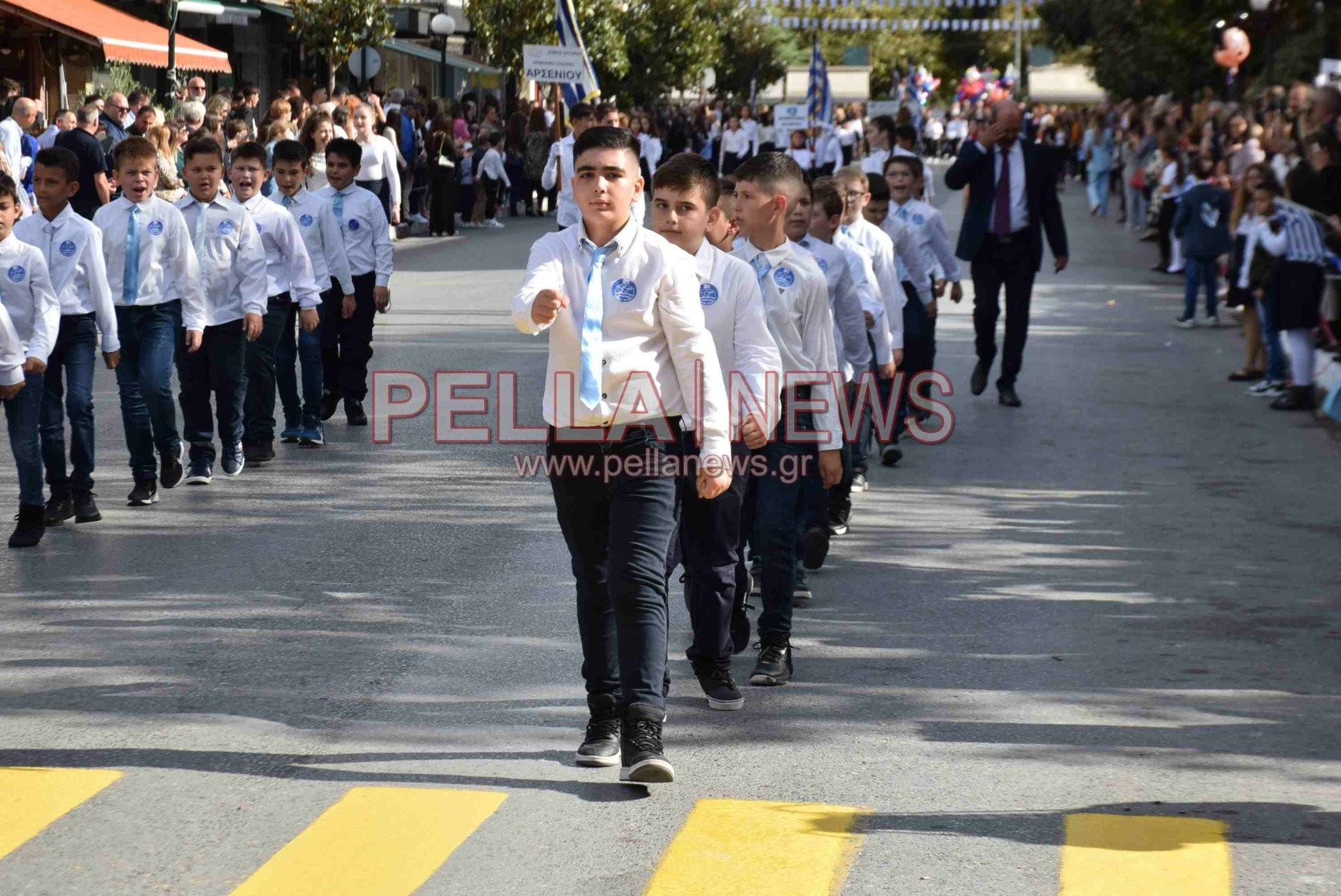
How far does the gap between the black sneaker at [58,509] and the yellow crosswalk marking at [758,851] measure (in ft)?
16.7

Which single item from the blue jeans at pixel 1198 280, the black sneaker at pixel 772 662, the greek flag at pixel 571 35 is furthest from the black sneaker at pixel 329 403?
the greek flag at pixel 571 35

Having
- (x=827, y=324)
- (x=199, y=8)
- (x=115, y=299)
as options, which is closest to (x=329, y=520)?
(x=115, y=299)

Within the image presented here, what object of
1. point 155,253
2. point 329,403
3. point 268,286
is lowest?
point 329,403

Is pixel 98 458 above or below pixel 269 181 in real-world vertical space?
below

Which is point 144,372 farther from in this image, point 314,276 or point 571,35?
point 571,35

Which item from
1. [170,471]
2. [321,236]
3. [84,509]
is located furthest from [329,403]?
[84,509]

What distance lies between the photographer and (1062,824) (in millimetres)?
5438

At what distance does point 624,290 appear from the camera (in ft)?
18.7

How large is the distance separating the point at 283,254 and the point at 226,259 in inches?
24.8

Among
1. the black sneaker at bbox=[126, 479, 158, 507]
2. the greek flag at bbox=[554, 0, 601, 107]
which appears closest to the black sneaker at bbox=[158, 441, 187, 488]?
the black sneaker at bbox=[126, 479, 158, 507]

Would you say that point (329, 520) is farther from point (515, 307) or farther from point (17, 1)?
point (17, 1)

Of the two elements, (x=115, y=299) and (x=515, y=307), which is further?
(x=115, y=299)

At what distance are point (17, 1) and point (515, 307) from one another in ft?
72.7

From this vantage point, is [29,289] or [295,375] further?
[295,375]
